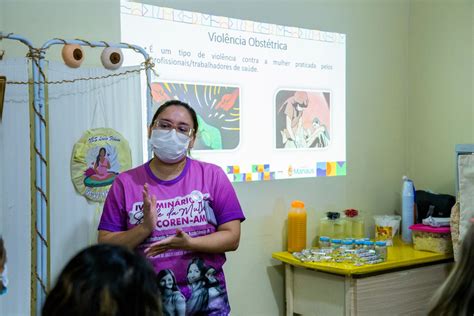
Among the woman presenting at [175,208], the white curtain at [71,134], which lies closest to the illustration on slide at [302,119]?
the white curtain at [71,134]

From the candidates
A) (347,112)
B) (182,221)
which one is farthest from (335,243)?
(182,221)

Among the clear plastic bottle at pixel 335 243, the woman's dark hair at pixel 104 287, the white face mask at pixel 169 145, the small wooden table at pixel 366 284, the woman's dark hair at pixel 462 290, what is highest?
the white face mask at pixel 169 145

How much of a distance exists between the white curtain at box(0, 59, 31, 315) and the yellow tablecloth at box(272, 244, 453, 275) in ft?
4.56

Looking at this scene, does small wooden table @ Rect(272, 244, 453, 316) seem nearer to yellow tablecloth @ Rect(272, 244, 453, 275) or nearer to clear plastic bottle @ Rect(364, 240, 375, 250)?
yellow tablecloth @ Rect(272, 244, 453, 275)

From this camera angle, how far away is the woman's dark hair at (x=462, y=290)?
138 cm

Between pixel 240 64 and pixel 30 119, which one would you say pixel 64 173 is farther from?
pixel 240 64

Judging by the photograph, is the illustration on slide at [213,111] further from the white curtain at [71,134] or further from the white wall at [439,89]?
the white wall at [439,89]

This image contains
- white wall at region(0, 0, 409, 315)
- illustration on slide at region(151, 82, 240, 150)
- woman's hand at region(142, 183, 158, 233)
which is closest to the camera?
woman's hand at region(142, 183, 158, 233)

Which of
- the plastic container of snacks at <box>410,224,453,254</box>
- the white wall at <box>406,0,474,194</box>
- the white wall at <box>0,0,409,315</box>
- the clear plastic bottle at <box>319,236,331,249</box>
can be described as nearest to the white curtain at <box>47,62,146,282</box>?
the white wall at <box>0,0,409,315</box>

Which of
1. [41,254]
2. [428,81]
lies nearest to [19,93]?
[41,254]

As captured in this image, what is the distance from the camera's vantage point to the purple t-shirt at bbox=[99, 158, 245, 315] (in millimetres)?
2006

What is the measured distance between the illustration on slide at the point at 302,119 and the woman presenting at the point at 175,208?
1.21 m

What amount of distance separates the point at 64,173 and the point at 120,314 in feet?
5.14

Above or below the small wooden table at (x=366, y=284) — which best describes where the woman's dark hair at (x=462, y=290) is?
above
